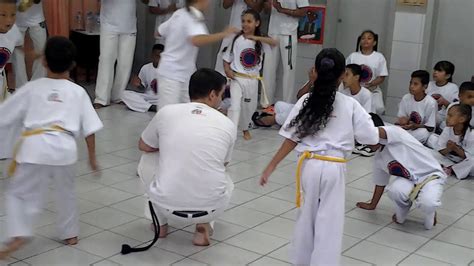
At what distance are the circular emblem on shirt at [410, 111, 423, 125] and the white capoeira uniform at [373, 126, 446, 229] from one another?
217 cm

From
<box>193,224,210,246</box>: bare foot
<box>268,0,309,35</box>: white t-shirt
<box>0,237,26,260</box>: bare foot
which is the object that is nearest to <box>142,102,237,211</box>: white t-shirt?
<box>193,224,210,246</box>: bare foot

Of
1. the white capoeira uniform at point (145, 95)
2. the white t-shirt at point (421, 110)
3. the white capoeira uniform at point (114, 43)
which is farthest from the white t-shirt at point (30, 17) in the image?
the white t-shirt at point (421, 110)

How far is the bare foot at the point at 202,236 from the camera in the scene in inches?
150

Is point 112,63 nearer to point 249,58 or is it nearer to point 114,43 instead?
point 114,43

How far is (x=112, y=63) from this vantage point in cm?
758

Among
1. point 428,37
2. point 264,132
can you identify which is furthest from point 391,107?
point 264,132

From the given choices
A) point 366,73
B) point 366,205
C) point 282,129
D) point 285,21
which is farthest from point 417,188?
point 285,21

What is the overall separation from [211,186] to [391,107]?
4613mm

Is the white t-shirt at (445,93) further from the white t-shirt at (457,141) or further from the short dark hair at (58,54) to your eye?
the short dark hair at (58,54)

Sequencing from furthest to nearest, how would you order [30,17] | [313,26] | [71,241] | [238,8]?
1. [313,26]
2. [238,8]
3. [30,17]
4. [71,241]

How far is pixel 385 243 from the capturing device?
4.04 meters

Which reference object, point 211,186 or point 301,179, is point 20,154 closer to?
point 211,186

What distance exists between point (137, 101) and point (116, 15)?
3.22ft

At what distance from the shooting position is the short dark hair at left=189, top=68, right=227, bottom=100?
141 inches
